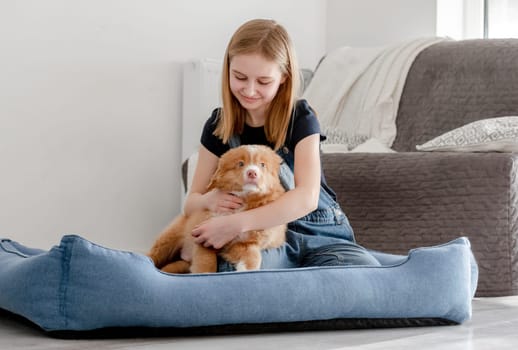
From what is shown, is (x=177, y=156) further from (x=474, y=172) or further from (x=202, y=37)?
(x=474, y=172)

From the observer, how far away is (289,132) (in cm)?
197

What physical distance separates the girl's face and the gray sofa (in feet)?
2.25

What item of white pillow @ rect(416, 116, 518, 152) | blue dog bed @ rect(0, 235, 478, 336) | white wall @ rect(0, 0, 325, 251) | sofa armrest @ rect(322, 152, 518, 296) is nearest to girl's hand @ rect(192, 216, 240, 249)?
blue dog bed @ rect(0, 235, 478, 336)

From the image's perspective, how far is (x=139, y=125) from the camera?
3.43m

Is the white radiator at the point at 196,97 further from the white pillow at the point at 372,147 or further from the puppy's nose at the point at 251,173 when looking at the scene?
the puppy's nose at the point at 251,173

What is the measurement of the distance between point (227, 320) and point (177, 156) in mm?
2051

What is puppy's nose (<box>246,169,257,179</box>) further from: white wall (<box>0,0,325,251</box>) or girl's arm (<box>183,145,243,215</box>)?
white wall (<box>0,0,325,251</box>)

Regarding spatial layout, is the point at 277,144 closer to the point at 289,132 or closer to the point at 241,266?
the point at 289,132

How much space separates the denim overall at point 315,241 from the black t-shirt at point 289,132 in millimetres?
24

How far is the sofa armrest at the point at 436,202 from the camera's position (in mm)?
2336

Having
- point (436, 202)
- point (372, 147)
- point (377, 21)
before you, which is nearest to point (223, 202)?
point (436, 202)

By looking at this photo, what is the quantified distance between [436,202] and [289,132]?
64 cm

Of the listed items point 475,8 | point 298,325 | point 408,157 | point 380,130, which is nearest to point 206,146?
point 298,325

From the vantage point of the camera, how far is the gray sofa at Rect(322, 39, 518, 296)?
234 cm
